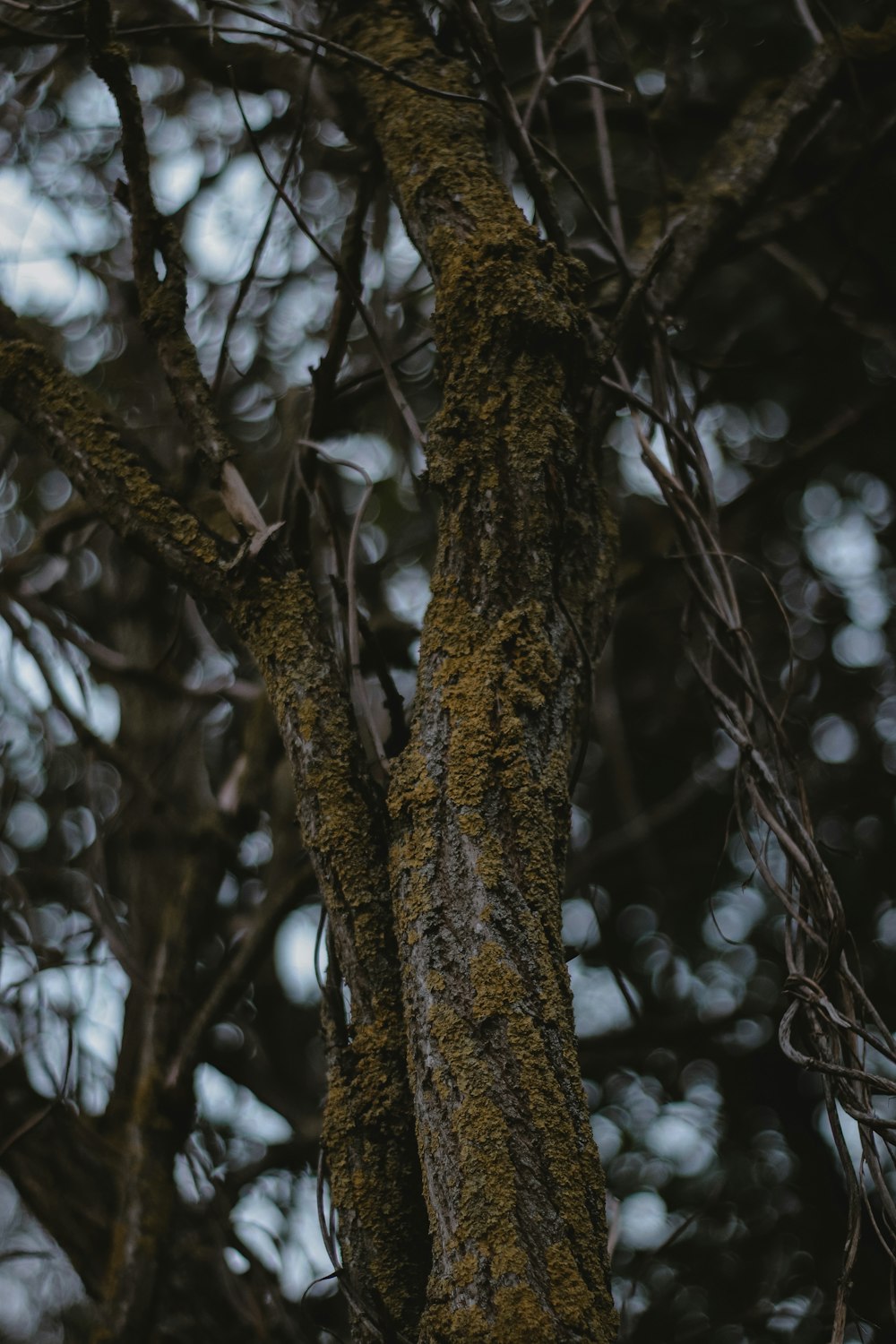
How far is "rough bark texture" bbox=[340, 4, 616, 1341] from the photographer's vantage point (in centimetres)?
74

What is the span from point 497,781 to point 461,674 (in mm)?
118

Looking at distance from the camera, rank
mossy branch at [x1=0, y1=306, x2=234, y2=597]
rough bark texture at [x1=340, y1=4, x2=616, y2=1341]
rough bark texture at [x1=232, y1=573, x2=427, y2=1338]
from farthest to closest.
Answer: mossy branch at [x1=0, y1=306, x2=234, y2=597]
rough bark texture at [x1=232, y1=573, x2=427, y2=1338]
rough bark texture at [x1=340, y1=4, x2=616, y2=1341]

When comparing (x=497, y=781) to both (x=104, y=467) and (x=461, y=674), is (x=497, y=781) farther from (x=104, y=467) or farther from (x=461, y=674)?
(x=104, y=467)

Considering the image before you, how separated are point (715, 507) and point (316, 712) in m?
0.72

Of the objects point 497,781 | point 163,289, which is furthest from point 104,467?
point 497,781

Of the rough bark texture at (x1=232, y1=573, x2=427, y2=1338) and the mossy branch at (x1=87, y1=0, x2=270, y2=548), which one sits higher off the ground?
the mossy branch at (x1=87, y1=0, x2=270, y2=548)

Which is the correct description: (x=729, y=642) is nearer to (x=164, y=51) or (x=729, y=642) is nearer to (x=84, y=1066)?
(x=84, y=1066)

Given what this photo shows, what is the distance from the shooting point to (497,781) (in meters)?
0.92

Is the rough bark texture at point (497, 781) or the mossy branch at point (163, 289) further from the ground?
the mossy branch at point (163, 289)

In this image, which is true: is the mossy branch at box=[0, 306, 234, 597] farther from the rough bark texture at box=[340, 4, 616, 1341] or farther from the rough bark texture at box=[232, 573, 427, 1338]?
the rough bark texture at box=[340, 4, 616, 1341]

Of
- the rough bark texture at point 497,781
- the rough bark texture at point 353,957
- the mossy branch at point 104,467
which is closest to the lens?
the rough bark texture at point 497,781

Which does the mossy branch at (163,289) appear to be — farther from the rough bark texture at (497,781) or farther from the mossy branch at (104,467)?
the rough bark texture at (497,781)

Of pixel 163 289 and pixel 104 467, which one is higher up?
pixel 163 289

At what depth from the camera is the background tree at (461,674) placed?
0.90m
